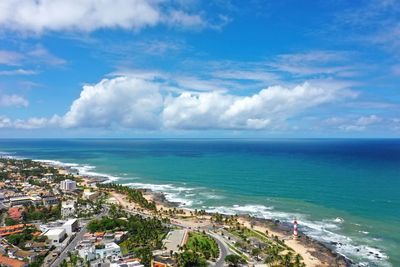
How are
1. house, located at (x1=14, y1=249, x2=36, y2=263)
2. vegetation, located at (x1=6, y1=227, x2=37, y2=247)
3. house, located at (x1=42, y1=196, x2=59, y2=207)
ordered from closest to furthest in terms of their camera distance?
1. house, located at (x1=14, y1=249, x2=36, y2=263)
2. vegetation, located at (x1=6, y1=227, x2=37, y2=247)
3. house, located at (x1=42, y1=196, x2=59, y2=207)

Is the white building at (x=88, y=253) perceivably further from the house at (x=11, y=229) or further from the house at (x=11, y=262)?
the house at (x=11, y=229)

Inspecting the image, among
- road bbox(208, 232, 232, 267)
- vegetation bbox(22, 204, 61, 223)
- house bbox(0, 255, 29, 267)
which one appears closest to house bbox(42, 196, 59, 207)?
vegetation bbox(22, 204, 61, 223)

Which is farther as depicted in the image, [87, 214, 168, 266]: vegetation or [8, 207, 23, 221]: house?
[8, 207, 23, 221]: house

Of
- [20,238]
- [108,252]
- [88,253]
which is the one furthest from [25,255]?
[108,252]

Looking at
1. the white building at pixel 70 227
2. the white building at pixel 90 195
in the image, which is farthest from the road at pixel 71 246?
the white building at pixel 90 195

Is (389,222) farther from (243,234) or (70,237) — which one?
(70,237)

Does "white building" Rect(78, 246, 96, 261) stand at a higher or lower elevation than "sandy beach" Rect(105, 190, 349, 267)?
higher

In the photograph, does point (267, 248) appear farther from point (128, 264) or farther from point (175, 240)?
point (128, 264)

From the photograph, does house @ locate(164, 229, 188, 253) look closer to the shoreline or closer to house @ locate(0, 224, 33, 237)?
the shoreline

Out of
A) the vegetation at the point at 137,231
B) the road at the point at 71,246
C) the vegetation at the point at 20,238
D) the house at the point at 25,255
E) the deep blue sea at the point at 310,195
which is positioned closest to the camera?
the house at the point at 25,255
